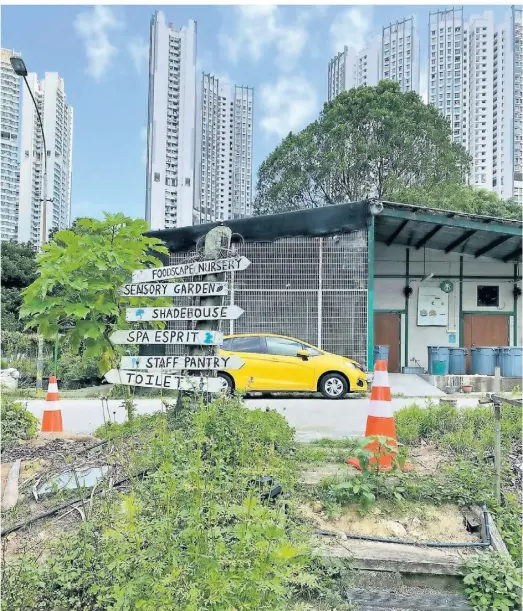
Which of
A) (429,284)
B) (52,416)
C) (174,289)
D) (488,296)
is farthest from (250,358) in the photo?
(488,296)

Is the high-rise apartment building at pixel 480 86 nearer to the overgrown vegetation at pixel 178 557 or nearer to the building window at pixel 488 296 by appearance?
the building window at pixel 488 296

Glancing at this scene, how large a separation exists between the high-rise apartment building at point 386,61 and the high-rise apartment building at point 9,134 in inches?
1132

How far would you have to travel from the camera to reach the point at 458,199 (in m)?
25.7

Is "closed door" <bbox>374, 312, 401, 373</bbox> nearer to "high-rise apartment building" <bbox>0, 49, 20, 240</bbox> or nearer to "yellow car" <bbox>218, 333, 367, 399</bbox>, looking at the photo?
"yellow car" <bbox>218, 333, 367, 399</bbox>

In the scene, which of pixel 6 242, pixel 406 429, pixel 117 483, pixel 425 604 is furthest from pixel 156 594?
pixel 6 242

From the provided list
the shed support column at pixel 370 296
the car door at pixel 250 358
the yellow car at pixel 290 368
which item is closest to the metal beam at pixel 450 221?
the shed support column at pixel 370 296

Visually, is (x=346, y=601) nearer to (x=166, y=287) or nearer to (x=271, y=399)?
(x=166, y=287)

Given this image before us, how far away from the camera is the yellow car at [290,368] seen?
11461 millimetres

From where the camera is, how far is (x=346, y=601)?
2582mm

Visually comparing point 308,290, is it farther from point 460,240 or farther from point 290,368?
point 460,240

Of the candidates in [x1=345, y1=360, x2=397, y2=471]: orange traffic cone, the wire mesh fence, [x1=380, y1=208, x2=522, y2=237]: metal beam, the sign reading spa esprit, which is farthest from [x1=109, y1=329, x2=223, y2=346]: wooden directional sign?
[x1=380, y1=208, x2=522, y2=237]: metal beam

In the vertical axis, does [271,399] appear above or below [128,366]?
below

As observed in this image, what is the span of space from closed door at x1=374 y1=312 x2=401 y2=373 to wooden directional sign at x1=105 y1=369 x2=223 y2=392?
13291 mm

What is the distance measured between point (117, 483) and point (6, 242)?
2623cm
